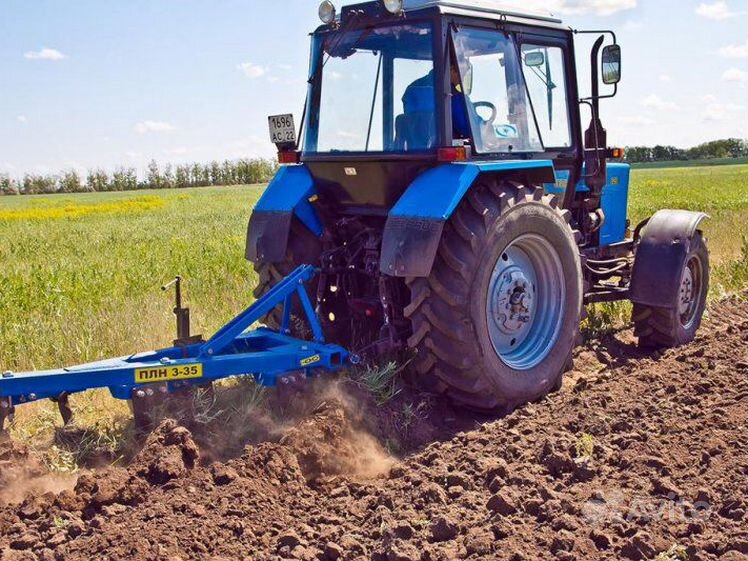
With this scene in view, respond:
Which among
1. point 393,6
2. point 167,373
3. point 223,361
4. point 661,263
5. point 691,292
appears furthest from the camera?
point 691,292

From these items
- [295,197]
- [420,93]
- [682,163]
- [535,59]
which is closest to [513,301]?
[420,93]

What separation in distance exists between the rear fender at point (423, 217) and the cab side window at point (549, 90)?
1.02 metres

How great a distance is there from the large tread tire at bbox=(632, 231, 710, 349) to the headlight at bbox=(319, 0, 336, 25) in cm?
329

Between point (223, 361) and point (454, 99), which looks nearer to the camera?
point (223, 361)

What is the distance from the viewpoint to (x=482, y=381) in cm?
470

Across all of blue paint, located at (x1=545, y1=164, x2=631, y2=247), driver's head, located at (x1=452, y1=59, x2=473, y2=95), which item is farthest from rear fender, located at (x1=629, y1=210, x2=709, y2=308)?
driver's head, located at (x1=452, y1=59, x2=473, y2=95)

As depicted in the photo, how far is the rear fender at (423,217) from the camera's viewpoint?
14.5 feet

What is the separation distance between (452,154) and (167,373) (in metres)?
2.04

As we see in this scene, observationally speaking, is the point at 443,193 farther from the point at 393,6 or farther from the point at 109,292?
the point at 109,292

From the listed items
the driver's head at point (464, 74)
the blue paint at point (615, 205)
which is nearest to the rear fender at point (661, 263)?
the blue paint at point (615, 205)

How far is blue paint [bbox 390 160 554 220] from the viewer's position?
14.6ft

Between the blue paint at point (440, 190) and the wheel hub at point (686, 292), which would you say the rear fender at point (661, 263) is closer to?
the wheel hub at point (686, 292)

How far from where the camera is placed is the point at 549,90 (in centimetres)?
567

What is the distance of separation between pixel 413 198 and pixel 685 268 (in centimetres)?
287
